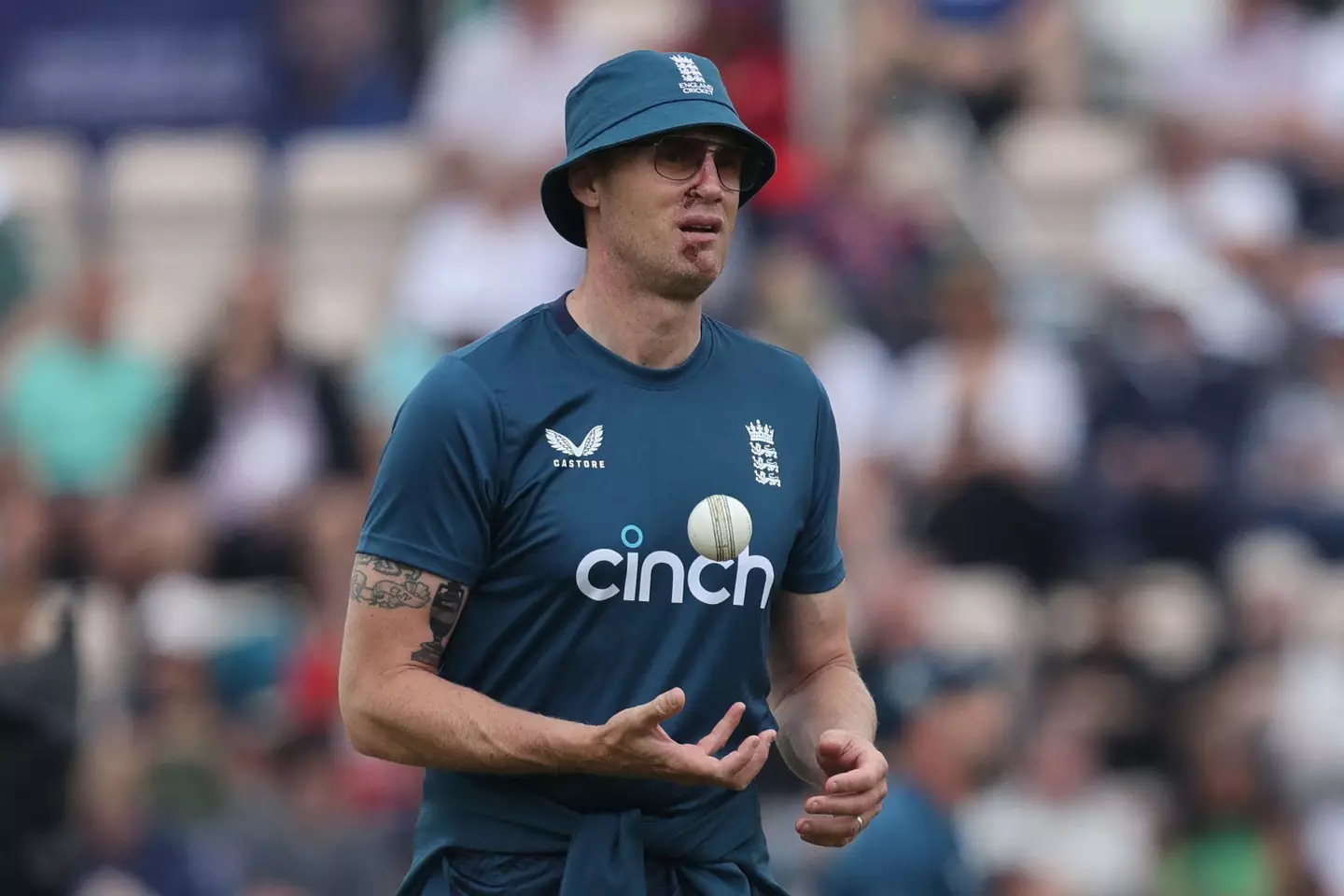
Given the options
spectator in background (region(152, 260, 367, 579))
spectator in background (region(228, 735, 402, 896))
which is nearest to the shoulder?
spectator in background (region(228, 735, 402, 896))

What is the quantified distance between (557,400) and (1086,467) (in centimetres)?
730

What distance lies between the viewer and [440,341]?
12078mm

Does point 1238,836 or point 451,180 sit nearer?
point 1238,836

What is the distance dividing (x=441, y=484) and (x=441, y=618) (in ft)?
0.90

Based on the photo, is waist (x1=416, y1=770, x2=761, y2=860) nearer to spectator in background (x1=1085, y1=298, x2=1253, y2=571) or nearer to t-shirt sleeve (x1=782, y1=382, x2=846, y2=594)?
t-shirt sleeve (x1=782, y1=382, x2=846, y2=594)

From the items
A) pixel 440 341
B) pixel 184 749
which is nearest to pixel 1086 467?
pixel 440 341

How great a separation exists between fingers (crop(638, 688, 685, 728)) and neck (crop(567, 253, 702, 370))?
898mm

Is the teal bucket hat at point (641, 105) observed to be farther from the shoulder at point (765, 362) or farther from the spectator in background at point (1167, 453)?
the spectator in background at point (1167, 453)

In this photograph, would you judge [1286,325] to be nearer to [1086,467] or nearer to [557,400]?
[1086,467]

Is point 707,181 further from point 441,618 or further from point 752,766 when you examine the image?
point 752,766

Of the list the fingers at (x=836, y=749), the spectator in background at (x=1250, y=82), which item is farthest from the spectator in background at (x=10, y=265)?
the fingers at (x=836, y=749)

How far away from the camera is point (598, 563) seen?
4605 mm

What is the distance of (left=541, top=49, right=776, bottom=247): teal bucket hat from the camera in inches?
184

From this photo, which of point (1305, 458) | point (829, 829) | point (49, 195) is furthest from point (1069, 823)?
point (49, 195)
